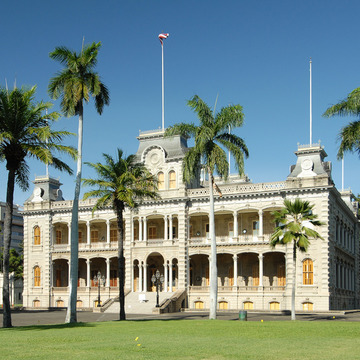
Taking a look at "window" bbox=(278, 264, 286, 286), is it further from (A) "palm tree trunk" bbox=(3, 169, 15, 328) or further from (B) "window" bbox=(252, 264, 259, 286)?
(A) "palm tree trunk" bbox=(3, 169, 15, 328)

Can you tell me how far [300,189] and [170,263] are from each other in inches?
574

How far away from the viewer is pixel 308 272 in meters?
51.7

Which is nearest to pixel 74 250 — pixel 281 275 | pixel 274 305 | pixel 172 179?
pixel 274 305

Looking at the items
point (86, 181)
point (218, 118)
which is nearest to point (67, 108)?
point (86, 181)

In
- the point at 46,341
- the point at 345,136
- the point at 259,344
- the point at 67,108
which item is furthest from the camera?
the point at 67,108

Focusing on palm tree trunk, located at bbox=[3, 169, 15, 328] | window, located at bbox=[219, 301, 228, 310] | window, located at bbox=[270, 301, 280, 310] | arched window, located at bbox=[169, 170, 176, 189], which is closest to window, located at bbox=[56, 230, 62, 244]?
arched window, located at bbox=[169, 170, 176, 189]

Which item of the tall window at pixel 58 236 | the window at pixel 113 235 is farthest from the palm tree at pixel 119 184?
the tall window at pixel 58 236

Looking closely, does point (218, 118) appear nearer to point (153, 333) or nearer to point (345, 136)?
point (345, 136)

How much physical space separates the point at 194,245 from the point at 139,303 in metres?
7.79

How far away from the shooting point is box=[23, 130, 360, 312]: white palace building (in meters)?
52.2

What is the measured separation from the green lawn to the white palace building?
26.4 meters

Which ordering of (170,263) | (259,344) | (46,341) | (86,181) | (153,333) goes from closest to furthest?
(259,344)
(46,341)
(153,333)
(86,181)
(170,263)

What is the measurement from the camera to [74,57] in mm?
33781

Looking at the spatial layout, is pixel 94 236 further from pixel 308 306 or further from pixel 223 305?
pixel 308 306
